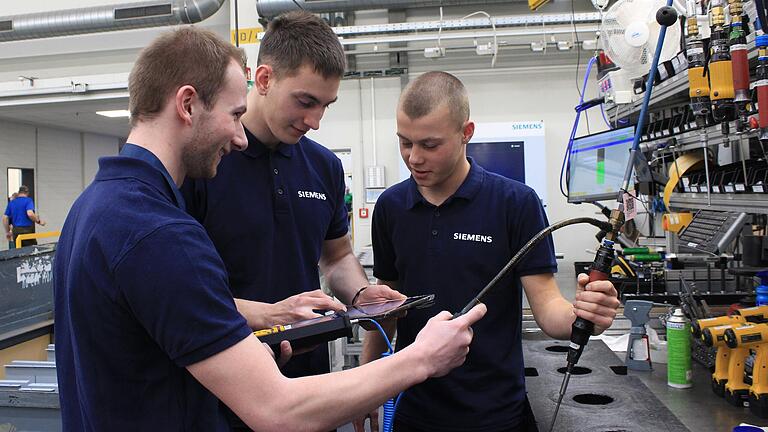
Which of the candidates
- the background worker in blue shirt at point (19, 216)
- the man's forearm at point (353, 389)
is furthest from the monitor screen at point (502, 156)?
the background worker in blue shirt at point (19, 216)

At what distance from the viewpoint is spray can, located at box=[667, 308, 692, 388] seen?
1.68 metres

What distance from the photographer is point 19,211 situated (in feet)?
26.1

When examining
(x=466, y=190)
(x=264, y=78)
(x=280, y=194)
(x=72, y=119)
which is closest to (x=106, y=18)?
(x=72, y=119)

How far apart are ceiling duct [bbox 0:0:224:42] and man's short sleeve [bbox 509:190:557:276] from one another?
4905 mm

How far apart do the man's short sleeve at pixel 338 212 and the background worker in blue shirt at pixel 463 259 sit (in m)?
0.15

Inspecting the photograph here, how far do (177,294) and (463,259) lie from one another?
79 cm

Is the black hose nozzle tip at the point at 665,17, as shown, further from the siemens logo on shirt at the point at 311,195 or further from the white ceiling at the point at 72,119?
the white ceiling at the point at 72,119

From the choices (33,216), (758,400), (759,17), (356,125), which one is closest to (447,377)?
(758,400)

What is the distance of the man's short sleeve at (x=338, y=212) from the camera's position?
1510 millimetres

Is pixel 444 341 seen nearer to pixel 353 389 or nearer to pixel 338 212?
pixel 353 389

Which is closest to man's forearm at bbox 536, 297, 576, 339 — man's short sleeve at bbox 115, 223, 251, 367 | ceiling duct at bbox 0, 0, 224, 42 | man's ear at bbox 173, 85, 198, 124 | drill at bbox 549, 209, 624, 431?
drill at bbox 549, 209, 624, 431

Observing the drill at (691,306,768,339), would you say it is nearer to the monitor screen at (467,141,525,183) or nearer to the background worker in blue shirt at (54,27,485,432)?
the background worker in blue shirt at (54,27,485,432)

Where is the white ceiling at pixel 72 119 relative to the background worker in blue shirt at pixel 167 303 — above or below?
above

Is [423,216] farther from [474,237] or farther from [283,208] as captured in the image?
[283,208]
